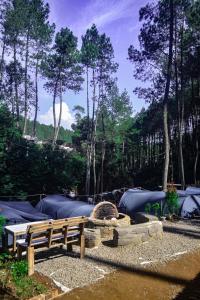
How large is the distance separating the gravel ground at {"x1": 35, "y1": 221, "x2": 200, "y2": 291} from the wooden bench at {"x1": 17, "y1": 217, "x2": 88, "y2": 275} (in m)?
0.36

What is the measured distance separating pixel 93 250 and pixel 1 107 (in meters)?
17.2

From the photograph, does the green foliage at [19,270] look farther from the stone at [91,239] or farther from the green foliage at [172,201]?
the green foliage at [172,201]

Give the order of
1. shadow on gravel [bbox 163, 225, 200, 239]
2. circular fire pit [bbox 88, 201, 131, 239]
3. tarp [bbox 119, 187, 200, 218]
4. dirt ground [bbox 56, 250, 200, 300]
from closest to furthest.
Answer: dirt ground [bbox 56, 250, 200, 300], shadow on gravel [bbox 163, 225, 200, 239], circular fire pit [bbox 88, 201, 131, 239], tarp [bbox 119, 187, 200, 218]

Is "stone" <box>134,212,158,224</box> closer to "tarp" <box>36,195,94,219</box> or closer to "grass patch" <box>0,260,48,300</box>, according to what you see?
"tarp" <box>36,195,94,219</box>

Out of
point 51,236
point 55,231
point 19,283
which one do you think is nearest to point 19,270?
point 19,283

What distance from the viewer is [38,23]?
2825 centimetres

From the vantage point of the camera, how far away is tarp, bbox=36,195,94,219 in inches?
610

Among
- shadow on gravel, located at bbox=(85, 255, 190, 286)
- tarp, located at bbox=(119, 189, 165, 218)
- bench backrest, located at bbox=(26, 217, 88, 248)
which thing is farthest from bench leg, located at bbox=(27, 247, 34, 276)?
tarp, located at bbox=(119, 189, 165, 218)

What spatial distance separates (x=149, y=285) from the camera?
6863 millimetres

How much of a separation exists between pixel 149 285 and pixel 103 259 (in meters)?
1.84

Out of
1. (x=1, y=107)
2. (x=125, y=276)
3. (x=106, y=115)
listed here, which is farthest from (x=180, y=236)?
(x=106, y=115)

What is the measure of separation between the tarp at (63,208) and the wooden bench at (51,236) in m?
6.13

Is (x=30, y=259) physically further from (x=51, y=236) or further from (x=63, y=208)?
(x=63, y=208)

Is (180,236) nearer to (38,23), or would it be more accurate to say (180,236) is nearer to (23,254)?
(23,254)
